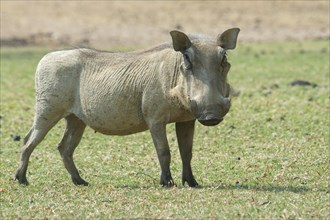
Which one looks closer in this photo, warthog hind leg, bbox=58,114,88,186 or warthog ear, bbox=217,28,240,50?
warthog ear, bbox=217,28,240,50

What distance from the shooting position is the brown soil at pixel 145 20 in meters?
31.5

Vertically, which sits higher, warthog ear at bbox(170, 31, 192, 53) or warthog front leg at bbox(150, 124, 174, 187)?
warthog ear at bbox(170, 31, 192, 53)

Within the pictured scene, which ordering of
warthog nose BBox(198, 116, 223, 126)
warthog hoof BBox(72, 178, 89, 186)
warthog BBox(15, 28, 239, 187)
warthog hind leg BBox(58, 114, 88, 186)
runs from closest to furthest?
warthog nose BBox(198, 116, 223, 126) → warthog BBox(15, 28, 239, 187) → warthog hoof BBox(72, 178, 89, 186) → warthog hind leg BBox(58, 114, 88, 186)

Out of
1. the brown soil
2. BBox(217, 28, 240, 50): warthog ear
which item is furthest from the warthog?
the brown soil

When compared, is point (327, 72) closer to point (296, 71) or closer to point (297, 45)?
point (296, 71)

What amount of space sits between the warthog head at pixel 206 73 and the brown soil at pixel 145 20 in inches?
808

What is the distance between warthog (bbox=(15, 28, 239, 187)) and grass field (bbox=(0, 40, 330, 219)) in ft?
1.50

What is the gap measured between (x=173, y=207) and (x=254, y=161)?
10.0 feet

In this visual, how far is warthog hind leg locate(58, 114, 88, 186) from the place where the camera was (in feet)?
33.9

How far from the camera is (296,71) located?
2112 centimetres

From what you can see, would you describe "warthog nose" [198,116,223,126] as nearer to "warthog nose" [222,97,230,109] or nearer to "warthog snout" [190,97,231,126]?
"warthog snout" [190,97,231,126]

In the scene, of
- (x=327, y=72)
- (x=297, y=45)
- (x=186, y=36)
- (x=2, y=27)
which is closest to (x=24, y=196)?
(x=186, y=36)

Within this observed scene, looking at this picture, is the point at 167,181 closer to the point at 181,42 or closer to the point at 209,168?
the point at 181,42

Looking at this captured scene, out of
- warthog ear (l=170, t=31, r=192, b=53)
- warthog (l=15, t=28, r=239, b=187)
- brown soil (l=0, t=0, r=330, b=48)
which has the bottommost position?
brown soil (l=0, t=0, r=330, b=48)
